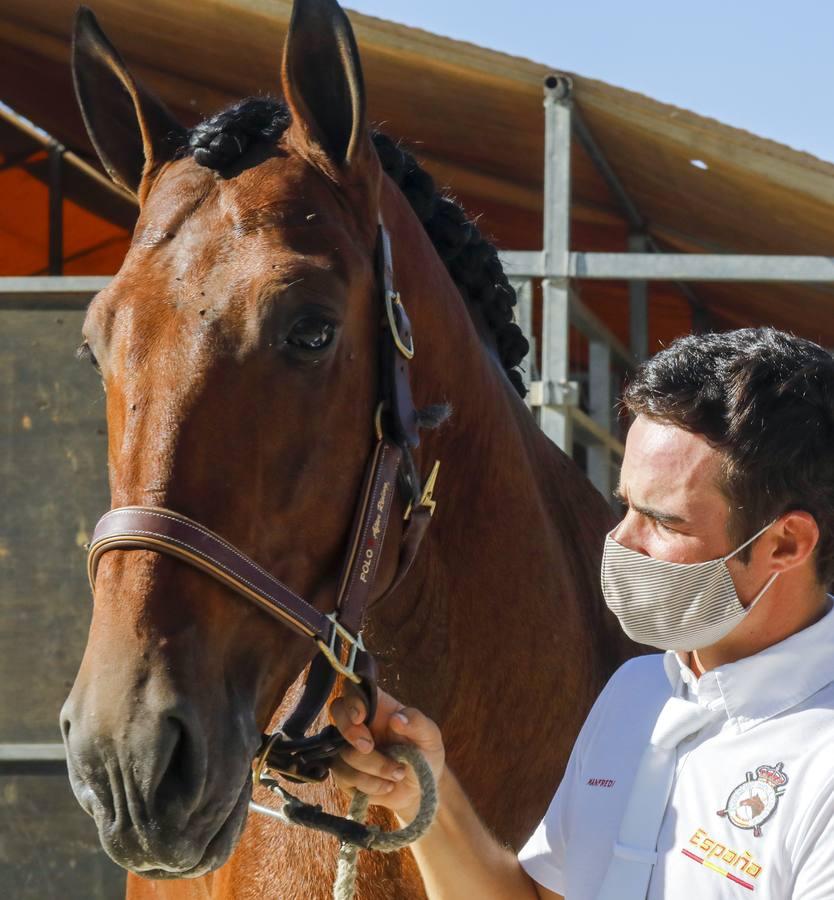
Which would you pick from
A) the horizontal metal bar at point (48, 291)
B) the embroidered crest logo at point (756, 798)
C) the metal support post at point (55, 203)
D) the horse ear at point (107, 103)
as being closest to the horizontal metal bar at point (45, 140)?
the metal support post at point (55, 203)

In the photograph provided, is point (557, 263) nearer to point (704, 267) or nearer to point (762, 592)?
point (704, 267)

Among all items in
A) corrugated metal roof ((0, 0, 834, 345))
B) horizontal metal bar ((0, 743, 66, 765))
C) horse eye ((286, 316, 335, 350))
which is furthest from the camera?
horizontal metal bar ((0, 743, 66, 765))

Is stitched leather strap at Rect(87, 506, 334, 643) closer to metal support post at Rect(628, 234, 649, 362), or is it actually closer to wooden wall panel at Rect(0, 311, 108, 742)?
wooden wall panel at Rect(0, 311, 108, 742)

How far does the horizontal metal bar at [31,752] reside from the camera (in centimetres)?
452

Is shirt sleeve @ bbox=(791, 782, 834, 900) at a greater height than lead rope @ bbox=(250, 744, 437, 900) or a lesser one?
greater

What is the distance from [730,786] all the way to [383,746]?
0.59 meters

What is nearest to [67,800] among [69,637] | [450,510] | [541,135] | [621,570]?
[69,637]

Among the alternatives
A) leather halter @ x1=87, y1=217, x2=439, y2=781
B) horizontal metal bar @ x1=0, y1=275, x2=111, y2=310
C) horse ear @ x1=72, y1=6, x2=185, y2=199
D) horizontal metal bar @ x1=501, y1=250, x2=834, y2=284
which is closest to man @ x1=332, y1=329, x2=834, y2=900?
leather halter @ x1=87, y1=217, x2=439, y2=781

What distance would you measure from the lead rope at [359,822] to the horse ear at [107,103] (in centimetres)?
129

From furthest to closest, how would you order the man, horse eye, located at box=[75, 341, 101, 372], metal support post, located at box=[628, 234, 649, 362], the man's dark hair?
metal support post, located at box=[628, 234, 649, 362] → horse eye, located at box=[75, 341, 101, 372] → the man's dark hair → the man

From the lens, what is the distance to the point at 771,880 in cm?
157

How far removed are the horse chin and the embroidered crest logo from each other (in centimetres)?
73

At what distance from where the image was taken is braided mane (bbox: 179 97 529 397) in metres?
2.31

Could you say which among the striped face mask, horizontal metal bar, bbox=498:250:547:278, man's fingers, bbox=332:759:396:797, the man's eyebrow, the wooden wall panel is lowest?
the wooden wall panel
